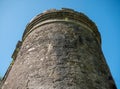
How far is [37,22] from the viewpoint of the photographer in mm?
4930

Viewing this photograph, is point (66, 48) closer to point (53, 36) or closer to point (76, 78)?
point (53, 36)

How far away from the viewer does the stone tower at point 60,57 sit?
3.26 m

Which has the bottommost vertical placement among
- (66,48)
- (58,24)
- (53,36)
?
(66,48)

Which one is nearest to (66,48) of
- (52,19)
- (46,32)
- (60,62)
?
(60,62)

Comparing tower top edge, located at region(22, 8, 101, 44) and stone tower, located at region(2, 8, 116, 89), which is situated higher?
tower top edge, located at region(22, 8, 101, 44)

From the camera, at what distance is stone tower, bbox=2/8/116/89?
10.7 feet

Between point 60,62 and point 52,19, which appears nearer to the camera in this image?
point 60,62

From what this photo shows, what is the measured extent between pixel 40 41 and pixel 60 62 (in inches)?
35.2

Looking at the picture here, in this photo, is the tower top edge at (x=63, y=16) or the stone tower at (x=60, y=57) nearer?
the stone tower at (x=60, y=57)

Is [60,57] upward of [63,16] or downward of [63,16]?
downward

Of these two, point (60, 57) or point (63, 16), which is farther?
point (63, 16)

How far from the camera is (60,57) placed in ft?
11.9

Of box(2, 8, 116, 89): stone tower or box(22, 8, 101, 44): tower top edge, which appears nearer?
box(2, 8, 116, 89): stone tower

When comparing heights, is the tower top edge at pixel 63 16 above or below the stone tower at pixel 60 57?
above
